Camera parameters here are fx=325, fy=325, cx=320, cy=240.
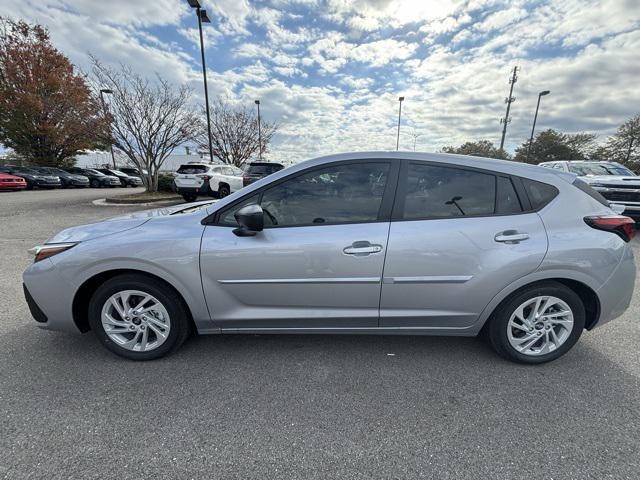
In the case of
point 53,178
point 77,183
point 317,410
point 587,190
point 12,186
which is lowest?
point 77,183

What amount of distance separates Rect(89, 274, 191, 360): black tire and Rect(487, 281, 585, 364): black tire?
2444 millimetres

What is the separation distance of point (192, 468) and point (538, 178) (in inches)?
116

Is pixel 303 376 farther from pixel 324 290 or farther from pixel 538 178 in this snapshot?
pixel 538 178

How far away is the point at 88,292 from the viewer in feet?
8.43

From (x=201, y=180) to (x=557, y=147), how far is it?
38.4 m

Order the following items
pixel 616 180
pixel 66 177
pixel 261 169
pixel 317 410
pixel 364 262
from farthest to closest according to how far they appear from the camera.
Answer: pixel 66 177 < pixel 261 169 < pixel 616 180 < pixel 364 262 < pixel 317 410

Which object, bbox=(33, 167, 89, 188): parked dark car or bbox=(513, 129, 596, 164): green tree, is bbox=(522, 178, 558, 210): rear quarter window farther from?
bbox=(513, 129, 596, 164): green tree

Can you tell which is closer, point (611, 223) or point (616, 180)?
point (611, 223)

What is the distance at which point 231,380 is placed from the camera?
2367 millimetres

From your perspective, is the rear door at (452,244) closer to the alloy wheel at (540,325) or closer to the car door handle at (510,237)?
the car door handle at (510,237)

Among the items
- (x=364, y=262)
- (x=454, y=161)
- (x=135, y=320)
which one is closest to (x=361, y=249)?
(x=364, y=262)

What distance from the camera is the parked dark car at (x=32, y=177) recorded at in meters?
20.4

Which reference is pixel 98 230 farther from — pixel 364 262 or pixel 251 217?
pixel 364 262

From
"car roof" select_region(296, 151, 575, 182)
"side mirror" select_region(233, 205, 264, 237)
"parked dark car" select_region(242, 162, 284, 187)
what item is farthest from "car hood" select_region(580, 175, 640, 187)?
"parked dark car" select_region(242, 162, 284, 187)
